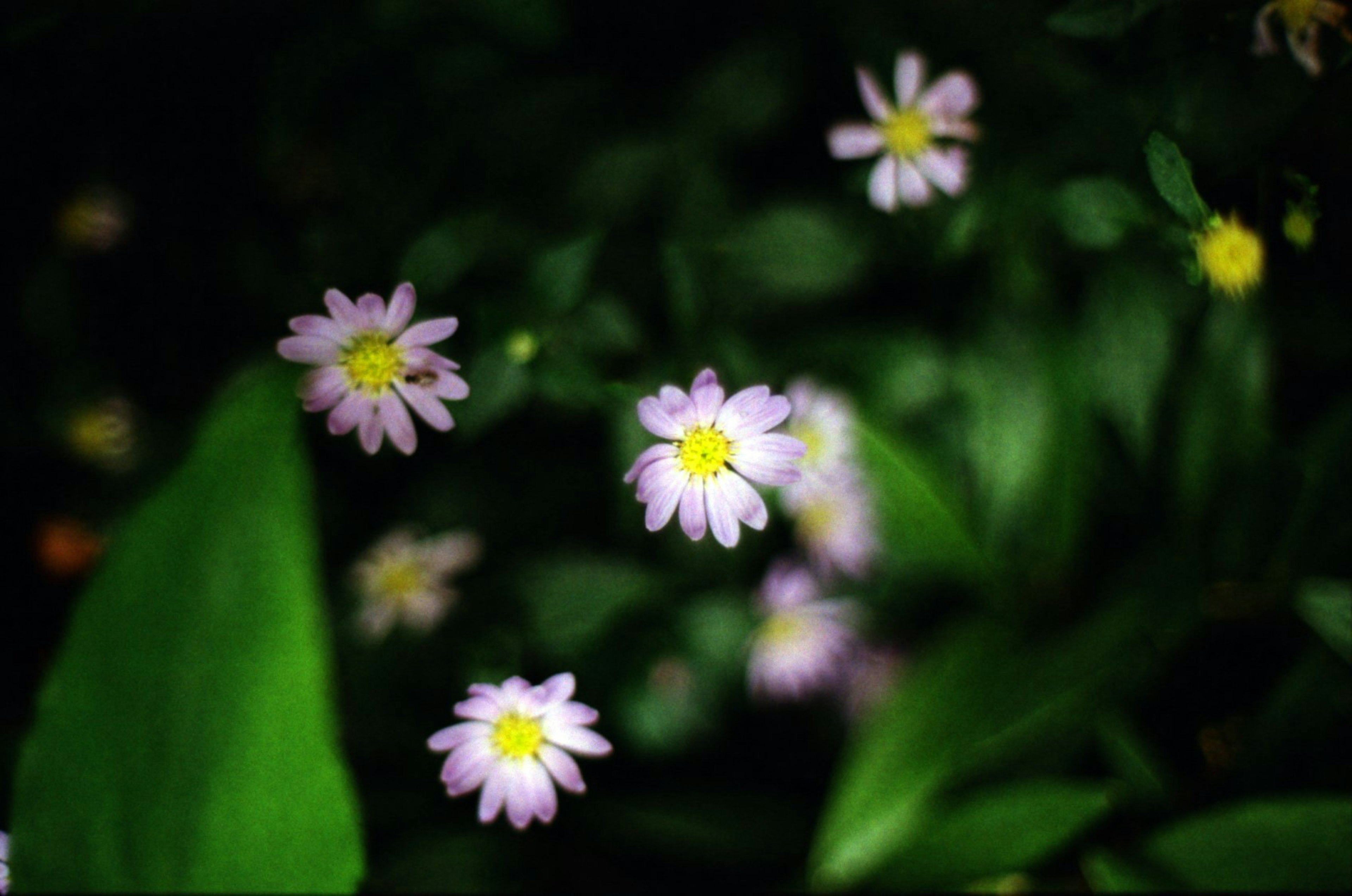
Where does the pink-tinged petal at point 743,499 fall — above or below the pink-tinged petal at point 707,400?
below

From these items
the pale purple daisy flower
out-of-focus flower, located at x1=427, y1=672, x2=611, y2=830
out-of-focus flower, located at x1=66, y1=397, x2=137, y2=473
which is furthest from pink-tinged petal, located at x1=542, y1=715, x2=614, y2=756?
out-of-focus flower, located at x1=66, y1=397, x2=137, y2=473

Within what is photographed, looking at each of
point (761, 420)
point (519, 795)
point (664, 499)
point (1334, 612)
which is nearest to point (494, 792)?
point (519, 795)

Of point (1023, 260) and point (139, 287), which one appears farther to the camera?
point (139, 287)

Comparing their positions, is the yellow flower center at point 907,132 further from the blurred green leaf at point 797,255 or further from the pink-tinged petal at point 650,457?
the pink-tinged petal at point 650,457

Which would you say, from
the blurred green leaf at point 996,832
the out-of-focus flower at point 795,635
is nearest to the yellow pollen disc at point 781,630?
the out-of-focus flower at point 795,635

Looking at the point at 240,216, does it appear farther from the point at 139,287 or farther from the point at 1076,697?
the point at 1076,697

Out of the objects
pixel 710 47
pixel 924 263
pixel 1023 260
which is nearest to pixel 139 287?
pixel 710 47
